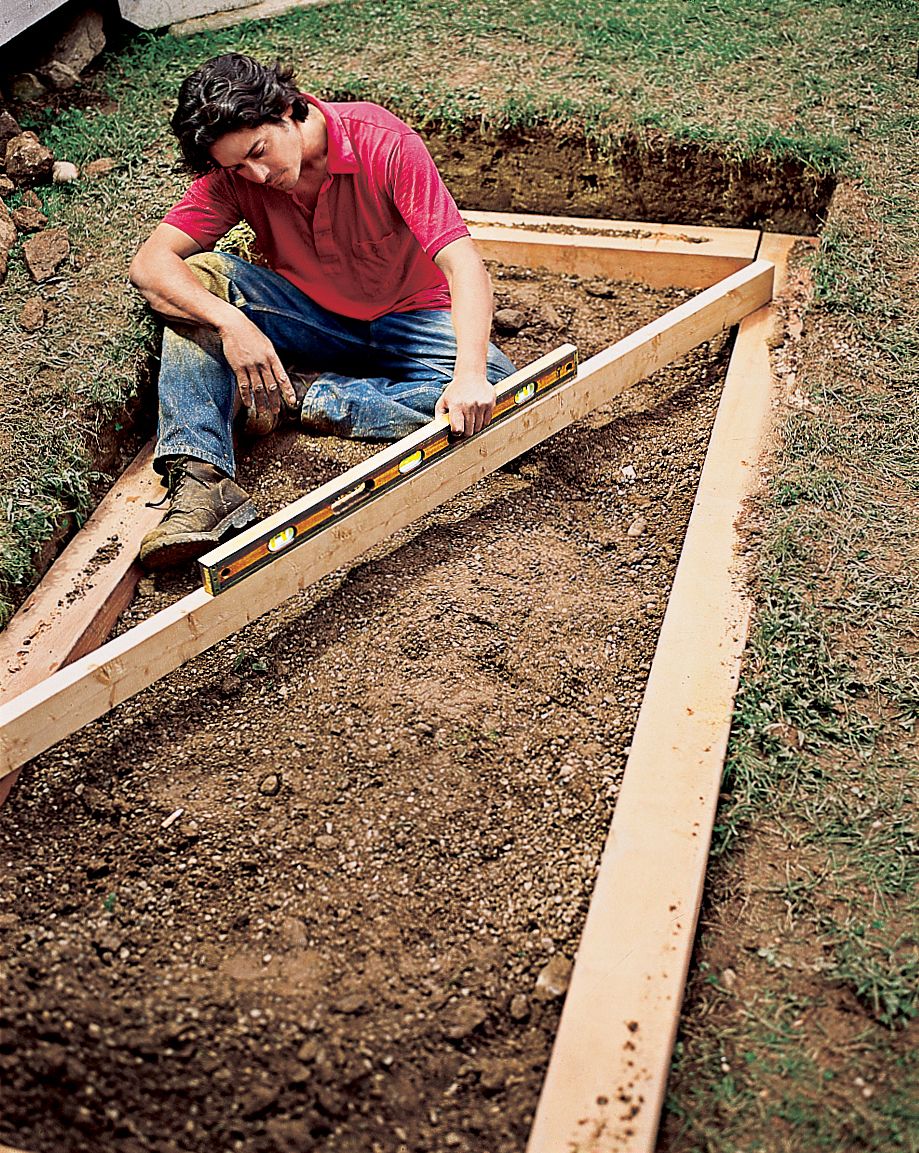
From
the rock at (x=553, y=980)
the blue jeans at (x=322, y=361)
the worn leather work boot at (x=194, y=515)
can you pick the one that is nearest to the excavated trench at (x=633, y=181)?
the blue jeans at (x=322, y=361)

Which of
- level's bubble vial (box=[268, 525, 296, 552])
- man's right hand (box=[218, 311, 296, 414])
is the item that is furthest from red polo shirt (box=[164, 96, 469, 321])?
→ level's bubble vial (box=[268, 525, 296, 552])

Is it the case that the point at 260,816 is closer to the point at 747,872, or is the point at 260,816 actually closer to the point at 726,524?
the point at 747,872

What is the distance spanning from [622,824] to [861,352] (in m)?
2.04

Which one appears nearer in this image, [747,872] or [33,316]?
[747,872]

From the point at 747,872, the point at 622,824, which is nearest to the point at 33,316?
the point at 622,824

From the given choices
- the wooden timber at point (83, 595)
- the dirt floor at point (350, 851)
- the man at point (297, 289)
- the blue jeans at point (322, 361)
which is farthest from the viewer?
the blue jeans at point (322, 361)

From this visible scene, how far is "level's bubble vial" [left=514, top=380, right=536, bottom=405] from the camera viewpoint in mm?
3131

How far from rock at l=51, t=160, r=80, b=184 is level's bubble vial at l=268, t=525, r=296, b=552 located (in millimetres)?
2428

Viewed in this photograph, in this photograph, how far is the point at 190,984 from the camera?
6.81 feet

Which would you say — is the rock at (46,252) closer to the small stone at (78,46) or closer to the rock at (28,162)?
the rock at (28,162)

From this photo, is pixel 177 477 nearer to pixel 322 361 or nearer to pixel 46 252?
pixel 322 361

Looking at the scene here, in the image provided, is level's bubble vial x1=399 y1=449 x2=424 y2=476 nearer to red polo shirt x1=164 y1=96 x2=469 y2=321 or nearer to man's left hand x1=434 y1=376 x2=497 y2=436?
man's left hand x1=434 y1=376 x2=497 y2=436

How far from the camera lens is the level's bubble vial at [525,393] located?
3131 millimetres

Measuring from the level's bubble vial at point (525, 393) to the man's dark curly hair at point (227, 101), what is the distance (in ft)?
3.17
